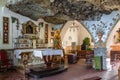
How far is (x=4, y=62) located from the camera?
26.9 ft

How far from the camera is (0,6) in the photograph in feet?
27.1

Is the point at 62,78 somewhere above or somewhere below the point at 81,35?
below

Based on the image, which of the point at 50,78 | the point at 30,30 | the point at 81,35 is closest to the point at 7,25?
the point at 30,30

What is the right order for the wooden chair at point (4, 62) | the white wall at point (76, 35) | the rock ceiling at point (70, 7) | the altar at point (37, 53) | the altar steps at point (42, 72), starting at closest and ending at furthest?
the rock ceiling at point (70, 7) < the altar steps at point (42, 72) < the altar at point (37, 53) < the wooden chair at point (4, 62) < the white wall at point (76, 35)

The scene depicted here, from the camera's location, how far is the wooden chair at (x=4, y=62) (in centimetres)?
802

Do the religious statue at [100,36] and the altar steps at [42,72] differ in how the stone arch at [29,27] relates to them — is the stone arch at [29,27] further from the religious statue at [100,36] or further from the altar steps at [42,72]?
the religious statue at [100,36]

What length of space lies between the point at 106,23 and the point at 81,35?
8278 millimetres

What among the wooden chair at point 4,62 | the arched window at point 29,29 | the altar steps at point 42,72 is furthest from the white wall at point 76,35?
the altar steps at point 42,72

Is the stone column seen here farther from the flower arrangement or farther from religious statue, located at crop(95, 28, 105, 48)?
the flower arrangement

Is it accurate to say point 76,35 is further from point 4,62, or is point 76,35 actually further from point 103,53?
point 4,62

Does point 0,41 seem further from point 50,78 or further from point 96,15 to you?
point 96,15

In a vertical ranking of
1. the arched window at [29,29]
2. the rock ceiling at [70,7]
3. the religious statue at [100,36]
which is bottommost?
the religious statue at [100,36]

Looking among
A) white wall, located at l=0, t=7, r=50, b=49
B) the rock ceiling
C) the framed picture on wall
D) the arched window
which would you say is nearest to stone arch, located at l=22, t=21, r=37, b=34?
the arched window

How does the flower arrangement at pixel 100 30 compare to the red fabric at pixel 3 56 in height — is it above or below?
above
